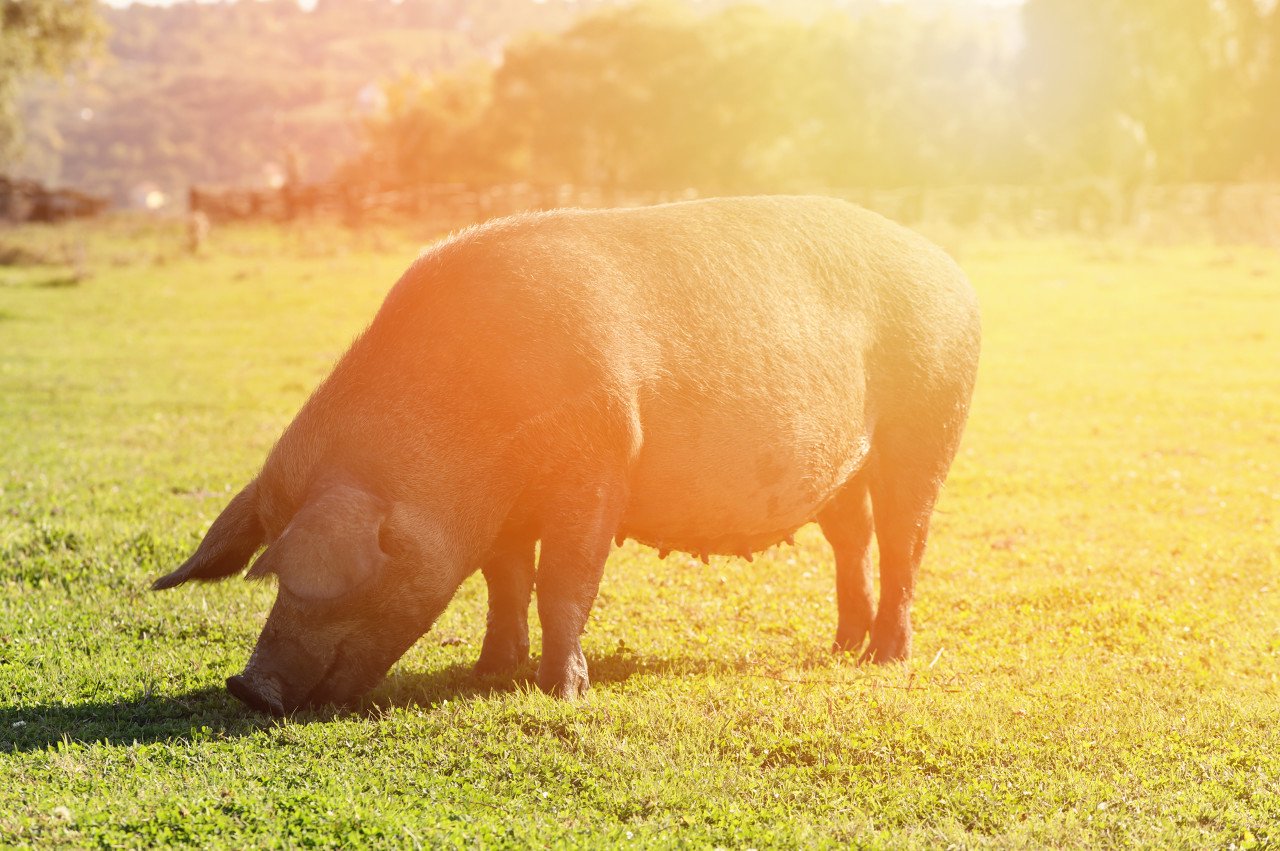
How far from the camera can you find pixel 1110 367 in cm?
1889

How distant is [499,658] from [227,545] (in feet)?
5.40

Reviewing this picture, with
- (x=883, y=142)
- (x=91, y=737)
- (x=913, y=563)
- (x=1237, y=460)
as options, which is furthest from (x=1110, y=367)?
(x=883, y=142)

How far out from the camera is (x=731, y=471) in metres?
6.16

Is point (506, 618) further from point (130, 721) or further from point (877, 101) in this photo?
point (877, 101)

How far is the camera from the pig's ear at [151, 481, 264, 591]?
18.5ft

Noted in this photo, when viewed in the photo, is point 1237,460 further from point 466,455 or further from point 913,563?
point 466,455

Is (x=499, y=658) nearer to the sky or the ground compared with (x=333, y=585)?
nearer to the ground

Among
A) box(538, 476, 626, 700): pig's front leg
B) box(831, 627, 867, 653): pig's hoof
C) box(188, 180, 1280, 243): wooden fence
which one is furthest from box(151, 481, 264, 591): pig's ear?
box(188, 180, 1280, 243): wooden fence

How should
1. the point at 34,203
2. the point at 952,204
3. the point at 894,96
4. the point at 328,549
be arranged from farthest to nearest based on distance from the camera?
the point at 894,96 → the point at 34,203 → the point at 952,204 → the point at 328,549

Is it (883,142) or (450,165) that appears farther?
(450,165)

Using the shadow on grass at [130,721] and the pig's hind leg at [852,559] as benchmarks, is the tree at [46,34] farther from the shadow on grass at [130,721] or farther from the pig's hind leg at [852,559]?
the pig's hind leg at [852,559]

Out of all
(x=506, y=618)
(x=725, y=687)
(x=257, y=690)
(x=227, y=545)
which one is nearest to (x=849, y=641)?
(x=725, y=687)

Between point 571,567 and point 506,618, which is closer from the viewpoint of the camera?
point 571,567

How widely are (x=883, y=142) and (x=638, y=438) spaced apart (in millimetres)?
65316
